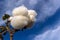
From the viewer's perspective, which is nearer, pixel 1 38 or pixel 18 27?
pixel 18 27

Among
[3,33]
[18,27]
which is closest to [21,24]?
[18,27]

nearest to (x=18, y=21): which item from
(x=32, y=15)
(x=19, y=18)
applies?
(x=19, y=18)

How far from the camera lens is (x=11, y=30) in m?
1.92

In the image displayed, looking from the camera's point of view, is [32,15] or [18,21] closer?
[18,21]

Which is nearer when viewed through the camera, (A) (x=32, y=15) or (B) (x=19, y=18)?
(B) (x=19, y=18)

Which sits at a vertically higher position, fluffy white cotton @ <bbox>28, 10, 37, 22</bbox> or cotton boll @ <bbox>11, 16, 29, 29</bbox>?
fluffy white cotton @ <bbox>28, 10, 37, 22</bbox>

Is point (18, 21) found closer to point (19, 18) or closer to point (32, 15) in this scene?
point (19, 18)

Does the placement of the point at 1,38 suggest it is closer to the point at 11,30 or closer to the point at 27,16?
the point at 11,30

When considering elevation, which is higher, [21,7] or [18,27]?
[21,7]

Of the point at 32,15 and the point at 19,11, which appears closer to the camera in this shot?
the point at 19,11

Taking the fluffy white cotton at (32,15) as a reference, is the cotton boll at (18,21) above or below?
below

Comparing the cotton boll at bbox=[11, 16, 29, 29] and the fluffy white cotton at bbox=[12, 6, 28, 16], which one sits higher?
the fluffy white cotton at bbox=[12, 6, 28, 16]

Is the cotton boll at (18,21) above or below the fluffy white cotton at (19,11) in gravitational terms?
below

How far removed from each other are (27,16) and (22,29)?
11 centimetres
